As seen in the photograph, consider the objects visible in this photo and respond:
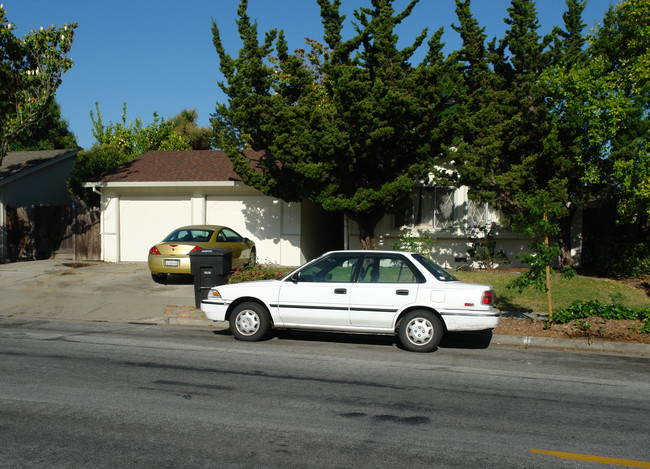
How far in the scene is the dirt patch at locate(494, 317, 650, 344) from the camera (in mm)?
9399

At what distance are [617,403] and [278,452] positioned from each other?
3.82 metres

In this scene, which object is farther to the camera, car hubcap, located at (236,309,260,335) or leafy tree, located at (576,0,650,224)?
leafy tree, located at (576,0,650,224)

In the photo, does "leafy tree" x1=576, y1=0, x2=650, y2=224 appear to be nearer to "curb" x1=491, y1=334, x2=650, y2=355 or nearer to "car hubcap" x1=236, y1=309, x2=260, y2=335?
"curb" x1=491, y1=334, x2=650, y2=355

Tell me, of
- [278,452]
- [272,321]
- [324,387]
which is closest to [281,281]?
[272,321]

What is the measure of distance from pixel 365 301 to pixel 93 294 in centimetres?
799

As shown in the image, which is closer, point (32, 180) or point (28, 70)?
point (28, 70)

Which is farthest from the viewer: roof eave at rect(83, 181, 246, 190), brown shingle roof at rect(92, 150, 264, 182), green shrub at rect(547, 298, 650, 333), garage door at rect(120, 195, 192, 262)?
garage door at rect(120, 195, 192, 262)

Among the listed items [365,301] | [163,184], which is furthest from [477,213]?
[365,301]

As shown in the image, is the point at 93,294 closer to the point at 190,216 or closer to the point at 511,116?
the point at 190,216

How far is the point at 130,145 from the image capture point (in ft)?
113

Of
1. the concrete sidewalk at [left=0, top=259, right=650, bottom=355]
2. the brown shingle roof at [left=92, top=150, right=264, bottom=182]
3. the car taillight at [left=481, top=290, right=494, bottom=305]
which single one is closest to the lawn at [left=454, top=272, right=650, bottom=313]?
the concrete sidewalk at [left=0, top=259, right=650, bottom=355]

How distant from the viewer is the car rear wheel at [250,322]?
9.13 meters

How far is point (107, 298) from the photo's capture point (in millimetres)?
13328

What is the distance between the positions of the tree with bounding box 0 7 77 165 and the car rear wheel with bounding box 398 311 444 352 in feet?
49.1
